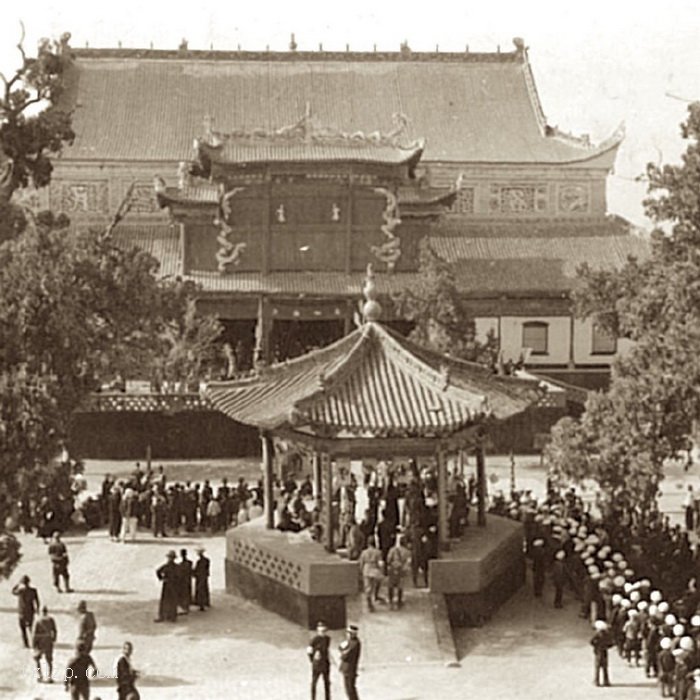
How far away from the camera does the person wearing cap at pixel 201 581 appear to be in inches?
805

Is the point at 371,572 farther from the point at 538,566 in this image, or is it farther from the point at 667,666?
the point at 667,666

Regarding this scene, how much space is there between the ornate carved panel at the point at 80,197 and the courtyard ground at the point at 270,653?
29.2 metres

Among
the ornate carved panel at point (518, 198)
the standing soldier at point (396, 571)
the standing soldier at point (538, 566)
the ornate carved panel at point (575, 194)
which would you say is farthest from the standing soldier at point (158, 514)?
the ornate carved panel at point (575, 194)

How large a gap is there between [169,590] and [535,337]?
2663 centimetres

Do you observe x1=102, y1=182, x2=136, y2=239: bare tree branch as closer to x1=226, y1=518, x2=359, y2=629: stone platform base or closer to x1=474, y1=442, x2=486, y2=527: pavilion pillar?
x1=226, y1=518, x2=359, y2=629: stone platform base

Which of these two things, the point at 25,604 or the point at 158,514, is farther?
the point at 158,514

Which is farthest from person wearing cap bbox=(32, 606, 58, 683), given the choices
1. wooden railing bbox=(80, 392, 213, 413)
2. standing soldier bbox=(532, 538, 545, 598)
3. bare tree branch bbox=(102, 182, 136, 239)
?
wooden railing bbox=(80, 392, 213, 413)

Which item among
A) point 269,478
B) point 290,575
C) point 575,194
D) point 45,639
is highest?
point 575,194

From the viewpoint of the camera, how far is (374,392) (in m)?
20.2

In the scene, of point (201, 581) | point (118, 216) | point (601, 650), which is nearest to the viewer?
point (601, 650)

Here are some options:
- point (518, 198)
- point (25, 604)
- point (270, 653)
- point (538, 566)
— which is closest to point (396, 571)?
point (270, 653)

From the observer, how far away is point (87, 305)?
24.0 meters

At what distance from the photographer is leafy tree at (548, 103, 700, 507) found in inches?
770

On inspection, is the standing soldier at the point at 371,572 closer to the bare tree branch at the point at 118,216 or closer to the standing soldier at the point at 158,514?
the standing soldier at the point at 158,514
